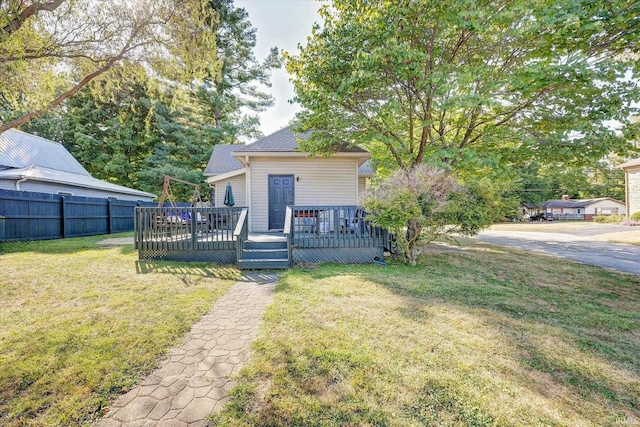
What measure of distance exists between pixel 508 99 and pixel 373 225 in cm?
504

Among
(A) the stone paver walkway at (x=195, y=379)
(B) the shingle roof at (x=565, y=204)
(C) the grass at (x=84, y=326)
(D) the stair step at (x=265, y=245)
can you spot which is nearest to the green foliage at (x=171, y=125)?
(D) the stair step at (x=265, y=245)

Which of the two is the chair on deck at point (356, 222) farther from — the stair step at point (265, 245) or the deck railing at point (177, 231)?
the deck railing at point (177, 231)

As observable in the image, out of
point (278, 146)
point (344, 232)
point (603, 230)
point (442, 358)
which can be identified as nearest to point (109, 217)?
point (278, 146)

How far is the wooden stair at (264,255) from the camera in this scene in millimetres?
6469

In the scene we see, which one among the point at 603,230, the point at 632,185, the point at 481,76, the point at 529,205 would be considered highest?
the point at 481,76

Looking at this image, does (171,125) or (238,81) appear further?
(238,81)

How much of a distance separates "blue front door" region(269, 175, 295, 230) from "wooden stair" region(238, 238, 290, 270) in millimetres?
2627

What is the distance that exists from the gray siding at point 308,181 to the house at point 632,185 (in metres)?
A: 17.7

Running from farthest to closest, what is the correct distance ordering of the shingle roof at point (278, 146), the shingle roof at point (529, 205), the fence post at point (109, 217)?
the shingle roof at point (529, 205)
the fence post at point (109, 217)
the shingle roof at point (278, 146)

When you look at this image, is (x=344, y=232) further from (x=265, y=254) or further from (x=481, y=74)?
(x=481, y=74)

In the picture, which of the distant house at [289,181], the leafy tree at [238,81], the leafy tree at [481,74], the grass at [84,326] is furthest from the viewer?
the leafy tree at [238,81]

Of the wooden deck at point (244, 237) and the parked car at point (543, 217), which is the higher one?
the wooden deck at point (244, 237)

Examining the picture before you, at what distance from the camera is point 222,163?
15.6m

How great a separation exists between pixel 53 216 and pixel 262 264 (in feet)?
32.9
